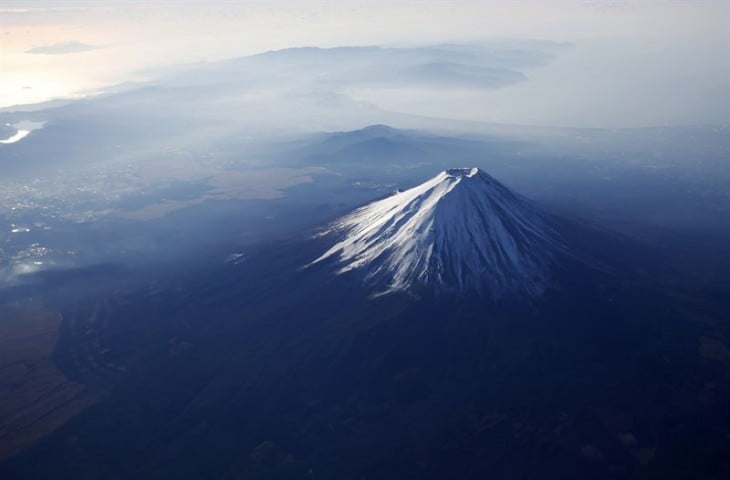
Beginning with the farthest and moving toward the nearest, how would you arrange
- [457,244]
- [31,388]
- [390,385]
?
[457,244] < [31,388] < [390,385]

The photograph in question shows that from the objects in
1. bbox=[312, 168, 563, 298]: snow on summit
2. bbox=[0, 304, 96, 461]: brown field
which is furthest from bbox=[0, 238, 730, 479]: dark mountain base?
bbox=[312, 168, 563, 298]: snow on summit

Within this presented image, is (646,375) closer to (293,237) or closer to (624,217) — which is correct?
(293,237)

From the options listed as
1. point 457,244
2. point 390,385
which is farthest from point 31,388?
point 457,244

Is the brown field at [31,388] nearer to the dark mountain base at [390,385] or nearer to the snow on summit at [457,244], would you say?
the dark mountain base at [390,385]

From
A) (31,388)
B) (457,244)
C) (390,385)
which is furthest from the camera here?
(457,244)

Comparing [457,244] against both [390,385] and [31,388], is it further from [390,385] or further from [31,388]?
[31,388]

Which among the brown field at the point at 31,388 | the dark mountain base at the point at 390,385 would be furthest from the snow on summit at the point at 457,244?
the brown field at the point at 31,388

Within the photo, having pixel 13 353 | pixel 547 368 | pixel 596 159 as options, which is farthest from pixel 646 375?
pixel 596 159

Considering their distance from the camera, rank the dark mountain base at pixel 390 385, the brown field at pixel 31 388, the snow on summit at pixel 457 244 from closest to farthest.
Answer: the dark mountain base at pixel 390 385 < the brown field at pixel 31 388 < the snow on summit at pixel 457 244
